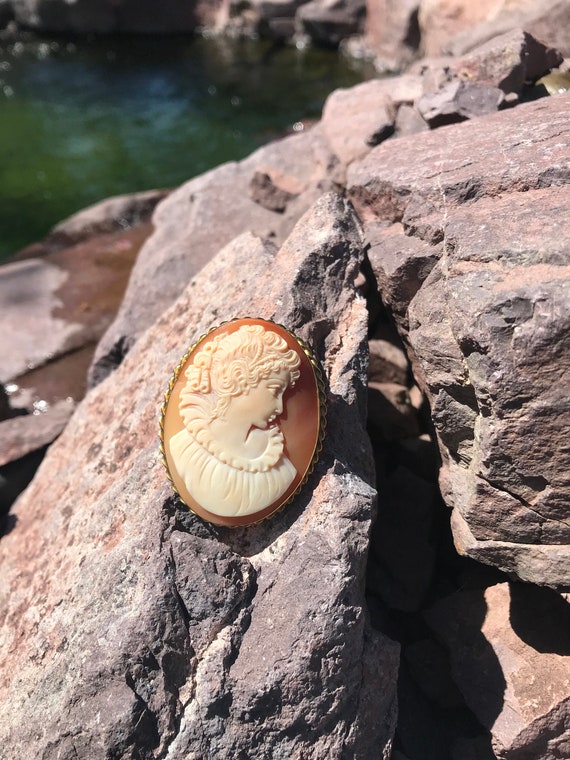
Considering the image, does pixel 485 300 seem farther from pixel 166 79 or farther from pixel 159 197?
pixel 166 79

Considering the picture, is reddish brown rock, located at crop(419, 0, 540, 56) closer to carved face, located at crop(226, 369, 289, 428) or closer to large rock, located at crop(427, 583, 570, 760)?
carved face, located at crop(226, 369, 289, 428)

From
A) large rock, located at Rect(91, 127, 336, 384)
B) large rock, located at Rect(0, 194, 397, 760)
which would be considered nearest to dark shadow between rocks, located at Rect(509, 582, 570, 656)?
large rock, located at Rect(0, 194, 397, 760)

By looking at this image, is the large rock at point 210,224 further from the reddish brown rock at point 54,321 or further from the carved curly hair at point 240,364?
the carved curly hair at point 240,364

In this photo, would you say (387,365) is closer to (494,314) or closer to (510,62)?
(494,314)

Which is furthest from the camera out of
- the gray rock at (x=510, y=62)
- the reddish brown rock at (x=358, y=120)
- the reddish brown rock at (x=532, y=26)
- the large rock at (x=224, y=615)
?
the reddish brown rock at (x=532, y=26)

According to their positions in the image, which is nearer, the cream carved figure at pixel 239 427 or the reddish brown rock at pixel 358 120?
the cream carved figure at pixel 239 427

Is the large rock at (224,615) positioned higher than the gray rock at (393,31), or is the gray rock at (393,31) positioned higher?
the gray rock at (393,31)

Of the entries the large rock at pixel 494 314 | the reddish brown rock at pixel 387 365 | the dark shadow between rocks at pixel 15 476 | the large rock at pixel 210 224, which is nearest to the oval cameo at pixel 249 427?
the large rock at pixel 494 314
